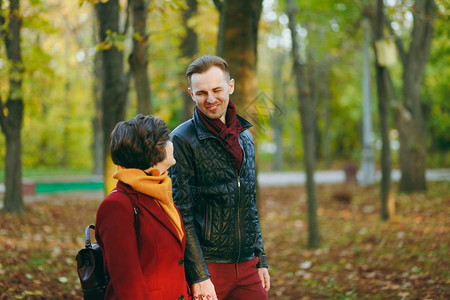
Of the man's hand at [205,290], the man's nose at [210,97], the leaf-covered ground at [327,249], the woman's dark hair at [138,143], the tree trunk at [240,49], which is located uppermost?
the tree trunk at [240,49]

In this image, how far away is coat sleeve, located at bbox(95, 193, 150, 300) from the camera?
2166mm

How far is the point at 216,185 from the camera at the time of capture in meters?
2.81

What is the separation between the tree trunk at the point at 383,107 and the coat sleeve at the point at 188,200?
9.17 m

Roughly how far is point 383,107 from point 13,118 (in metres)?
8.74

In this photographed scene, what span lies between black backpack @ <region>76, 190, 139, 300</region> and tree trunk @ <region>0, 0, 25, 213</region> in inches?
346

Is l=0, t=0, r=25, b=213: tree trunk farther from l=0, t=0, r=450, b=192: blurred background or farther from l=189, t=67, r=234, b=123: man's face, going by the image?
l=189, t=67, r=234, b=123: man's face

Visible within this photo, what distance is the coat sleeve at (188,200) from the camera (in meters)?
2.63

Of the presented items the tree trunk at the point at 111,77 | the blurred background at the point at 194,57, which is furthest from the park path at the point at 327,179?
the tree trunk at the point at 111,77

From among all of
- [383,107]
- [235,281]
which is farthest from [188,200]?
[383,107]

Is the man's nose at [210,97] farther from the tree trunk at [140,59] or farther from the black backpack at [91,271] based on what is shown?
the tree trunk at [140,59]

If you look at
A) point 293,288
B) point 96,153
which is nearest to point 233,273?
point 293,288

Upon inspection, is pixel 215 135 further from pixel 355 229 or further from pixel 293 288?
pixel 355 229

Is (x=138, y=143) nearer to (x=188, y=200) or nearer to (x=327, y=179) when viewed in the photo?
(x=188, y=200)

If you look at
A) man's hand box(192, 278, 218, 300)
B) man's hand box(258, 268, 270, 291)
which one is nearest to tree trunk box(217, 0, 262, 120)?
man's hand box(258, 268, 270, 291)
